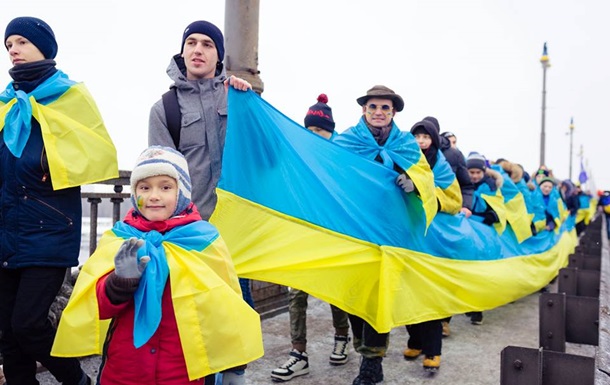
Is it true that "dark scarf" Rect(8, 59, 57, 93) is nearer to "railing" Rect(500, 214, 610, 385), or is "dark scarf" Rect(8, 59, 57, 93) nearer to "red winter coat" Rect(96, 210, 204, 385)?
"red winter coat" Rect(96, 210, 204, 385)

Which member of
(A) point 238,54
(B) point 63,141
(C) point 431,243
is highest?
(A) point 238,54

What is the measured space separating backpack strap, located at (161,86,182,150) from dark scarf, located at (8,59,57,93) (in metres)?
0.62

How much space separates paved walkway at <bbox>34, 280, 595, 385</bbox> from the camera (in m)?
4.16

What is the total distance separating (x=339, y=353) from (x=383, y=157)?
5.31 feet

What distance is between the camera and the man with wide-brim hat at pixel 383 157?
12.7ft

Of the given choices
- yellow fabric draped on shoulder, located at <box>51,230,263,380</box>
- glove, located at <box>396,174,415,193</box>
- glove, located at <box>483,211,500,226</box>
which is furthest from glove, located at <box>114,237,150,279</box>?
glove, located at <box>483,211,500,226</box>

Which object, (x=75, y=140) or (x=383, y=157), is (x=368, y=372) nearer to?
(x=383, y=157)

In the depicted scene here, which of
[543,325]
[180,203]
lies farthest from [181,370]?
[543,325]

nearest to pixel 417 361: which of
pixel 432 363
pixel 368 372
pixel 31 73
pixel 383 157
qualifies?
pixel 432 363

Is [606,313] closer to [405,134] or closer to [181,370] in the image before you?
[405,134]

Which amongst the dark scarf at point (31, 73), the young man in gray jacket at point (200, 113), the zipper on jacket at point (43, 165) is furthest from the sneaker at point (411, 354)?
the dark scarf at point (31, 73)

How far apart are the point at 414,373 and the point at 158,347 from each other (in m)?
2.65

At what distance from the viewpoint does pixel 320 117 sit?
486 cm

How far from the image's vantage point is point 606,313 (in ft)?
14.7
